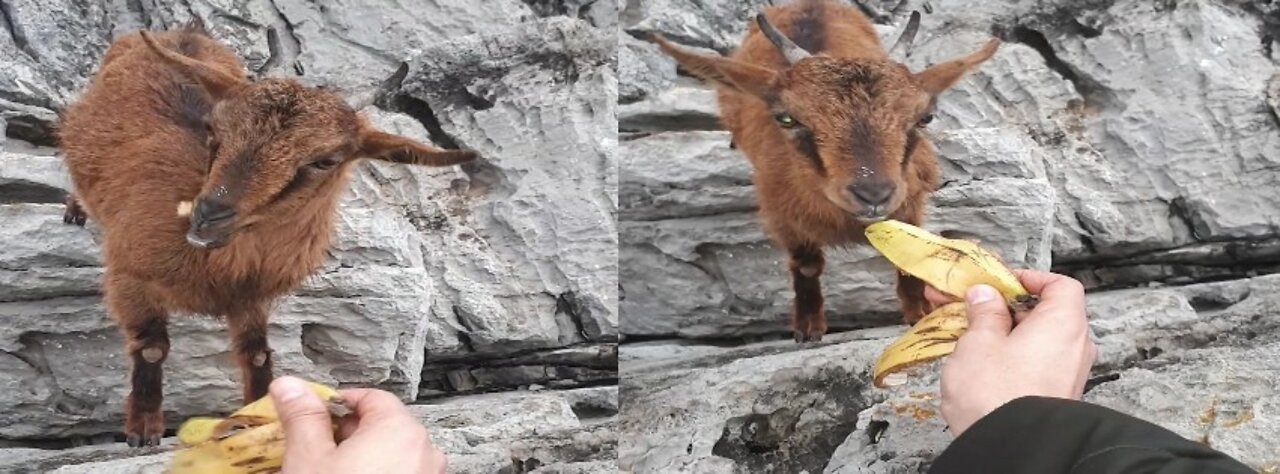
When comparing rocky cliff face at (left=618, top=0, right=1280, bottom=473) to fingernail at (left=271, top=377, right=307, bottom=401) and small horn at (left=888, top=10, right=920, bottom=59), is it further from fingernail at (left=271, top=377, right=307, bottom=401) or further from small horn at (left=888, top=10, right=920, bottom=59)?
fingernail at (left=271, top=377, right=307, bottom=401)

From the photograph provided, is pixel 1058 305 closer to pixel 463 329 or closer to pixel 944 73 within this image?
pixel 944 73

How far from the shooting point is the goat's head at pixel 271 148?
1275mm

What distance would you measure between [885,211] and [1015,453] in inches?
16.8

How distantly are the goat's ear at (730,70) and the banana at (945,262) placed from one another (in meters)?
0.29

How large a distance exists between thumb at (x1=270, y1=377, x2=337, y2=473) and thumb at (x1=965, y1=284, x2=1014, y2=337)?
2.54 feet

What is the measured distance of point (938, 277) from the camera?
1.33 meters

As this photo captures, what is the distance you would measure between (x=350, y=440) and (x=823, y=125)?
791 millimetres

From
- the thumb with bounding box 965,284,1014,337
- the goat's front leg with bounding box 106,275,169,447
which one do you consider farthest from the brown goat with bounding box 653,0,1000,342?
the goat's front leg with bounding box 106,275,169,447

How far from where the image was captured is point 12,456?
4.56 feet

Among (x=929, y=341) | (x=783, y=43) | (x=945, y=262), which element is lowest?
(x=929, y=341)

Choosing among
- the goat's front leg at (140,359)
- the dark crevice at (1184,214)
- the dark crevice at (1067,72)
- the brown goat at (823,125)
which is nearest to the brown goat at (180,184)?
the goat's front leg at (140,359)

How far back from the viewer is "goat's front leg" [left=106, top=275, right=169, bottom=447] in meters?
1.43

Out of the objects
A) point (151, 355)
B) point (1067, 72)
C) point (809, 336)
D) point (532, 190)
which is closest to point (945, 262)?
point (809, 336)

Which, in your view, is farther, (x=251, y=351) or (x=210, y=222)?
(x=251, y=351)
